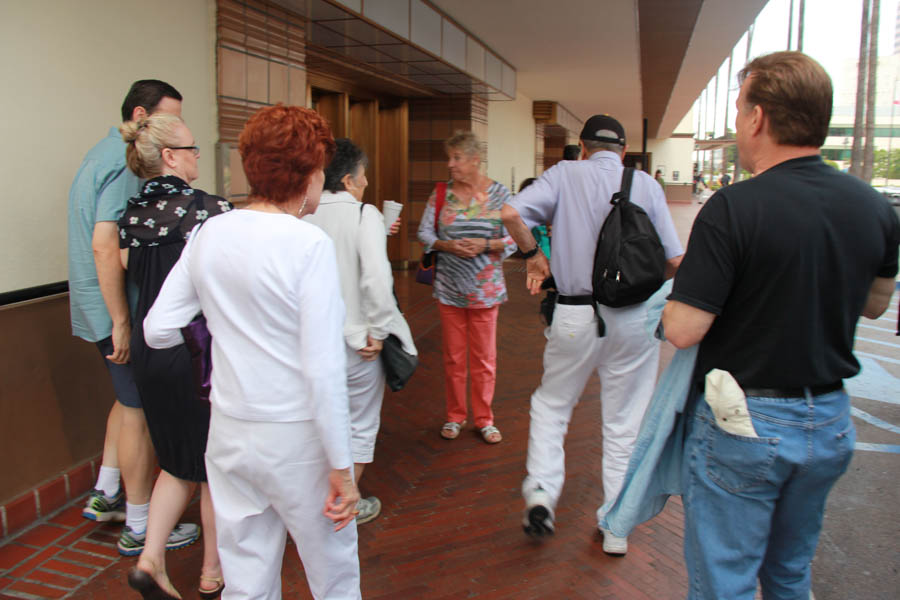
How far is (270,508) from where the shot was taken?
5.65ft

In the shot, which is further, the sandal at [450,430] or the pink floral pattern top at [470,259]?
the sandal at [450,430]

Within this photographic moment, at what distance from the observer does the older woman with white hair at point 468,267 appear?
12.1 ft

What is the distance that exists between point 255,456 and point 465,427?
2605 millimetres

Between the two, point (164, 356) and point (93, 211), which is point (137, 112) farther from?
point (164, 356)

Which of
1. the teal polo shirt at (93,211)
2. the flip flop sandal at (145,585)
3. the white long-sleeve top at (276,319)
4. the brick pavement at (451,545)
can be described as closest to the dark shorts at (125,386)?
the teal polo shirt at (93,211)

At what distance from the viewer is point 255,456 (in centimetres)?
158

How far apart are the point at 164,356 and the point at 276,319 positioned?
0.82 metres

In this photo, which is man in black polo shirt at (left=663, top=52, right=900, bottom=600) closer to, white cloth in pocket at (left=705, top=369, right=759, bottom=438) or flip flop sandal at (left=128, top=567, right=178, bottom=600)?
white cloth in pocket at (left=705, top=369, right=759, bottom=438)

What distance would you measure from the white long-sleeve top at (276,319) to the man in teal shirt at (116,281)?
119cm

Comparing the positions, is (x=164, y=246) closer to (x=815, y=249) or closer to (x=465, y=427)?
(x=815, y=249)

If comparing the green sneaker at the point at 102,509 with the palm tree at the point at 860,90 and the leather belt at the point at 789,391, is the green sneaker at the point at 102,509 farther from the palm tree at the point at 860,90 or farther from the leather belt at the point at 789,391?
the palm tree at the point at 860,90

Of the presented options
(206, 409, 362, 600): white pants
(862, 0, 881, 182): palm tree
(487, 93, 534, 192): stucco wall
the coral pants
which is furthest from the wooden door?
(862, 0, 881, 182): palm tree

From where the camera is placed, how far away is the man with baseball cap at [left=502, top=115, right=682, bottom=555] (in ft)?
8.75

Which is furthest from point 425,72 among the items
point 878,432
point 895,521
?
point 895,521
